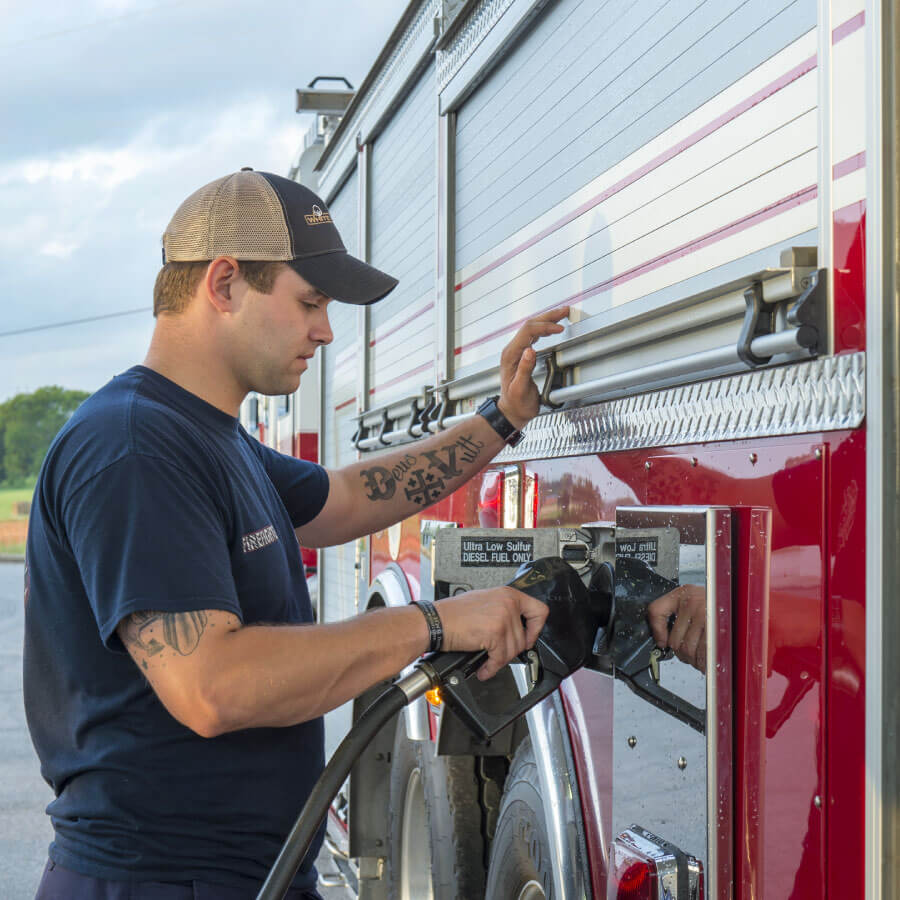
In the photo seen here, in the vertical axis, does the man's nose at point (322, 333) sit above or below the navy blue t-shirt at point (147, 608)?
above

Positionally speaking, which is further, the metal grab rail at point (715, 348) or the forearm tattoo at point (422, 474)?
the forearm tattoo at point (422, 474)

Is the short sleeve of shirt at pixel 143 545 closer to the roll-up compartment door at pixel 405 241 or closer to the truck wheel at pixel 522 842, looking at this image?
the truck wheel at pixel 522 842

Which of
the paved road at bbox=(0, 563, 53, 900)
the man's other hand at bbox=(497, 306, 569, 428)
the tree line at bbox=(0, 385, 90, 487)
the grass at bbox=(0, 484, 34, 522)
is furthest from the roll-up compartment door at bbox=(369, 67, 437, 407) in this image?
the tree line at bbox=(0, 385, 90, 487)

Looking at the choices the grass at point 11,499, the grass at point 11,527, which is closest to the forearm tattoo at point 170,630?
the grass at point 11,527

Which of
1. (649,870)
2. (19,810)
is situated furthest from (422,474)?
(19,810)

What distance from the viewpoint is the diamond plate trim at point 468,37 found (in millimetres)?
2816

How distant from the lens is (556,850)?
2217 millimetres

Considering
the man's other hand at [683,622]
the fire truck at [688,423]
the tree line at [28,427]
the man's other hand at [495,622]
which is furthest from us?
the tree line at [28,427]

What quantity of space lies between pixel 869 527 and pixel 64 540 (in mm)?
1249

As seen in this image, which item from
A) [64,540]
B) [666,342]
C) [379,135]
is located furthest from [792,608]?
[379,135]

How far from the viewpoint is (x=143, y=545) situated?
1755mm

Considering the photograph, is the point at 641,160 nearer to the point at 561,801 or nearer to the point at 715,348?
the point at 715,348

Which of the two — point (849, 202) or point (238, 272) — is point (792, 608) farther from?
point (238, 272)

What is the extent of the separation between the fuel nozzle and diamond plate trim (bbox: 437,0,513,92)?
4.55 ft
